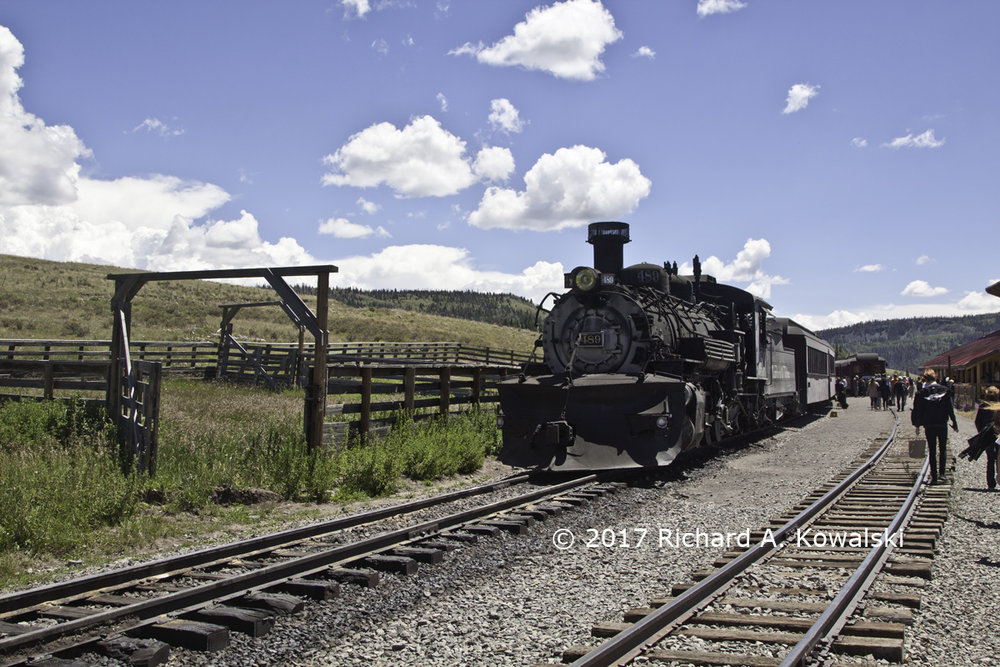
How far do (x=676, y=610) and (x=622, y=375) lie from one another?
675 cm

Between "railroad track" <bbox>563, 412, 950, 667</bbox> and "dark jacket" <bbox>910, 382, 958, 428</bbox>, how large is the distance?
3310 millimetres

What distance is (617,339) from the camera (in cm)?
1166

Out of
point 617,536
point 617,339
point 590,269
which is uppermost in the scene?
point 590,269

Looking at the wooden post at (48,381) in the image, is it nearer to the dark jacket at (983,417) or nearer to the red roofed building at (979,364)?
the dark jacket at (983,417)

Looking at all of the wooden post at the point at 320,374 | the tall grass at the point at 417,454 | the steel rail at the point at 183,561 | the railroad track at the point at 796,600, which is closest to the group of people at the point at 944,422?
the railroad track at the point at 796,600

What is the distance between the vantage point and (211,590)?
16.5ft

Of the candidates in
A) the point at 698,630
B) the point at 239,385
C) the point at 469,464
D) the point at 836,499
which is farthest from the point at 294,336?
the point at 698,630

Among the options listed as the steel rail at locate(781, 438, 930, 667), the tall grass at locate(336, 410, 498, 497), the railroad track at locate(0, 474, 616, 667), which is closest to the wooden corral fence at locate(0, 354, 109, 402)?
the tall grass at locate(336, 410, 498, 497)

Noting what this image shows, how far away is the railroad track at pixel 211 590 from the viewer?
167 inches

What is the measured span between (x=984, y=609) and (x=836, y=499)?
4.17 meters

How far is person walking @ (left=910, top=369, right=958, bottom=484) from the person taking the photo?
10828mm

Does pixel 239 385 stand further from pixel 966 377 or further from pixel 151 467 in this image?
pixel 966 377

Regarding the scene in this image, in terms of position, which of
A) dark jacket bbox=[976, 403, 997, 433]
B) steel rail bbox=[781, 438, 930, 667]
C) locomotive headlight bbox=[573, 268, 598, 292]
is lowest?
steel rail bbox=[781, 438, 930, 667]

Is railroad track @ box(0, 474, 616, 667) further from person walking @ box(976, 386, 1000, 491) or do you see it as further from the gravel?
person walking @ box(976, 386, 1000, 491)
